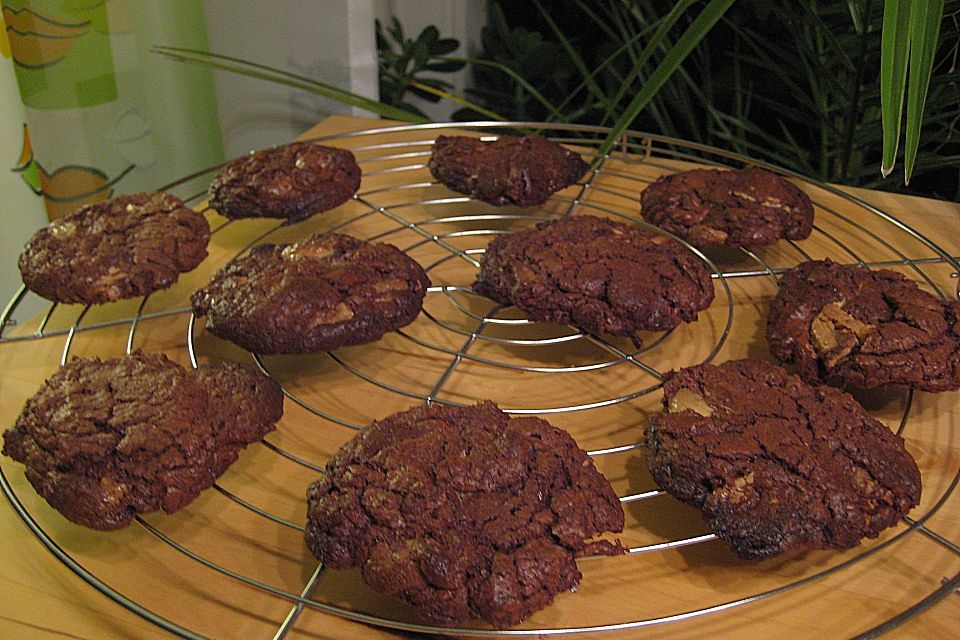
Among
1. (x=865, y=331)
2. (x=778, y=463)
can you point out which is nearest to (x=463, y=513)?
(x=778, y=463)

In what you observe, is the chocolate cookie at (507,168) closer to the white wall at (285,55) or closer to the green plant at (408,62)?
the white wall at (285,55)

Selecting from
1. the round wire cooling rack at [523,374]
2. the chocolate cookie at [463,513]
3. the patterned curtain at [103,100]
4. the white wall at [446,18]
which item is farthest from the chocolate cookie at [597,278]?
the white wall at [446,18]

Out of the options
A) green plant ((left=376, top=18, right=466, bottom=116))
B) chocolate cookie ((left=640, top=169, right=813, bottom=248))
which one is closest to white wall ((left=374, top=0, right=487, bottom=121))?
green plant ((left=376, top=18, right=466, bottom=116))

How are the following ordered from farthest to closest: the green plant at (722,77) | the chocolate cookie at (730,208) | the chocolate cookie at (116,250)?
the green plant at (722,77) → the chocolate cookie at (730,208) → the chocolate cookie at (116,250)

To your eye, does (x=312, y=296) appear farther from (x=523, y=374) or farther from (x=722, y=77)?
(x=722, y=77)

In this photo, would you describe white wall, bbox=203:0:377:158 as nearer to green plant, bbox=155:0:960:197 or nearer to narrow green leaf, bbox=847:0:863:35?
green plant, bbox=155:0:960:197

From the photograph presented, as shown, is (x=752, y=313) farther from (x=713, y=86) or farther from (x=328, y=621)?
(x=713, y=86)

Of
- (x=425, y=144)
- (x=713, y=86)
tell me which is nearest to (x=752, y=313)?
(x=425, y=144)
